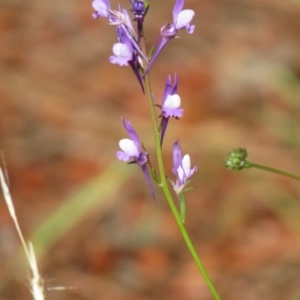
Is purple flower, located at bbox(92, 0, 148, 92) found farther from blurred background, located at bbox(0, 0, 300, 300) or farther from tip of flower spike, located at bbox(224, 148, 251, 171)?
blurred background, located at bbox(0, 0, 300, 300)

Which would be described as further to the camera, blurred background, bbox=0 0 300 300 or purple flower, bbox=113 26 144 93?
blurred background, bbox=0 0 300 300

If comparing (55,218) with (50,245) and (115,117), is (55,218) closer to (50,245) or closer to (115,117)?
(50,245)

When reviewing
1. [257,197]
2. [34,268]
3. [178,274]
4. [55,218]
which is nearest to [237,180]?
[257,197]

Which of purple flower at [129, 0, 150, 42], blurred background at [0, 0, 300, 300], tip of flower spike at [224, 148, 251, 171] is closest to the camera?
purple flower at [129, 0, 150, 42]

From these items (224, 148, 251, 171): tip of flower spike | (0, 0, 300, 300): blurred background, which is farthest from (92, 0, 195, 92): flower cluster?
(0, 0, 300, 300): blurred background

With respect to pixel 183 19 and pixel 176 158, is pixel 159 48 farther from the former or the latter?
pixel 176 158

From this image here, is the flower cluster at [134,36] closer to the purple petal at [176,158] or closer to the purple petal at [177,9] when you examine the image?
the purple petal at [177,9]
